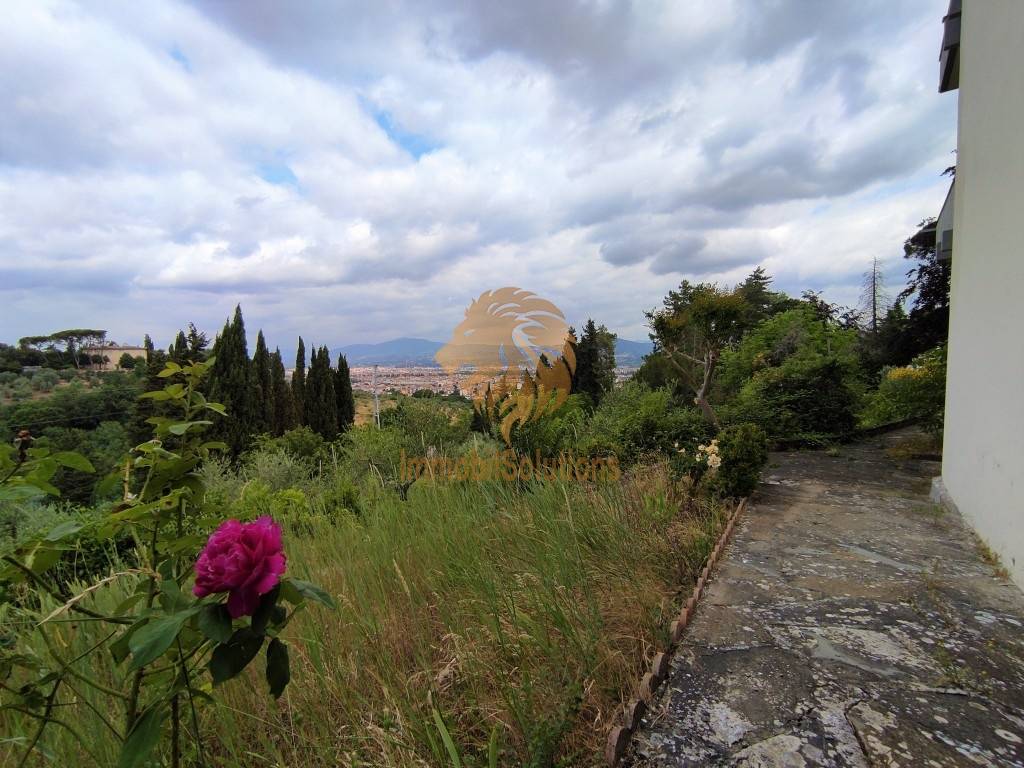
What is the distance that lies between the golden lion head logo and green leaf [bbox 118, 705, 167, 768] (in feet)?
16.8

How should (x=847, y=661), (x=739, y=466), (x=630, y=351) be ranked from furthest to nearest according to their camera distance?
1. (x=630, y=351)
2. (x=739, y=466)
3. (x=847, y=661)

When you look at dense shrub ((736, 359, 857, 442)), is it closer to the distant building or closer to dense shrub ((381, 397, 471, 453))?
dense shrub ((381, 397, 471, 453))

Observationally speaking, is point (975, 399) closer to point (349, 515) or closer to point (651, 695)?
point (651, 695)

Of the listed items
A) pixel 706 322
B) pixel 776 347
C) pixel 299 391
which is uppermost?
pixel 706 322

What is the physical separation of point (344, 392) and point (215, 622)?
21.7 metres

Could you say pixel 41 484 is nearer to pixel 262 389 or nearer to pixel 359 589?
pixel 359 589

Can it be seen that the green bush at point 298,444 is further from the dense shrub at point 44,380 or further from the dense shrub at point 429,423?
the dense shrub at point 44,380

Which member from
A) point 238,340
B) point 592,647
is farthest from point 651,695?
point 238,340

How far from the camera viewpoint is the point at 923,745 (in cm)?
146

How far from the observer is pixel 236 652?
842 mm

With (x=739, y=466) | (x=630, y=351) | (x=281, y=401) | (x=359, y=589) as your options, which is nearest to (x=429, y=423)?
(x=739, y=466)

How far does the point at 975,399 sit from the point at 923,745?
305cm

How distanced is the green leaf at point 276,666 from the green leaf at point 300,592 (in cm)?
7

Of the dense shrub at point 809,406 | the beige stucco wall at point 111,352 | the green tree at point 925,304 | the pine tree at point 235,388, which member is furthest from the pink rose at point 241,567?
the beige stucco wall at point 111,352
